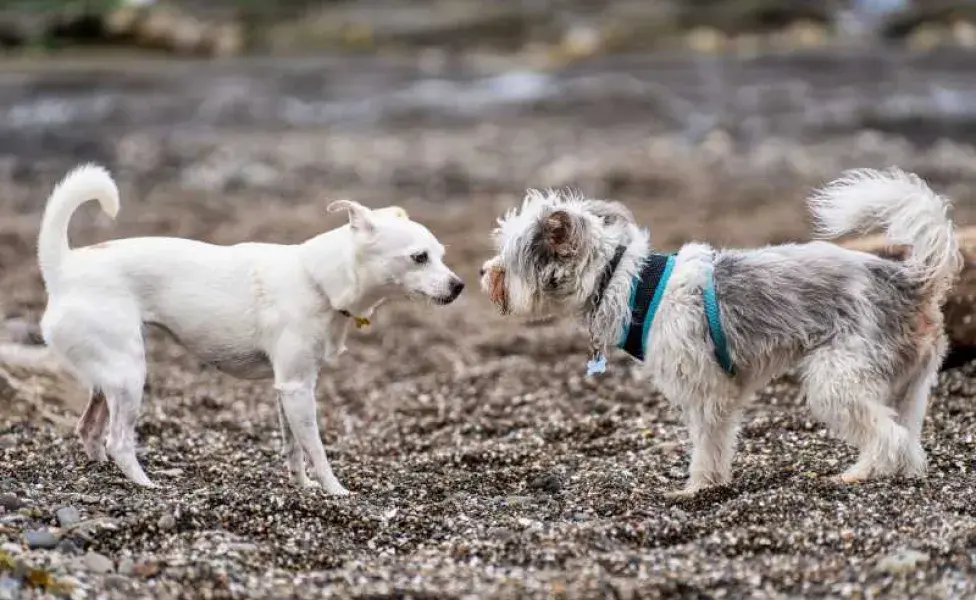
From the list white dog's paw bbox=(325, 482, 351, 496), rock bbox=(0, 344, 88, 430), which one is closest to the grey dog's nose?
white dog's paw bbox=(325, 482, 351, 496)

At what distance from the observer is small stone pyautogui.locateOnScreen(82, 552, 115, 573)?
494 cm

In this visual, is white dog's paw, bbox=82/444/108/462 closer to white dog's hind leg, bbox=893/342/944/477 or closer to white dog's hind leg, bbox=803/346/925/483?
white dog's hind leg, bbox=803/346/925/483

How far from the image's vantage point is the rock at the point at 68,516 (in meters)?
5.48

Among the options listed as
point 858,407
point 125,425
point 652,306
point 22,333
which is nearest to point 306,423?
point 125,425

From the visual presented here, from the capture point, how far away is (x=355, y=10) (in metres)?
43.2

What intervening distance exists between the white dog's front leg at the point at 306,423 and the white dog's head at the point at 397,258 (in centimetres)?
67

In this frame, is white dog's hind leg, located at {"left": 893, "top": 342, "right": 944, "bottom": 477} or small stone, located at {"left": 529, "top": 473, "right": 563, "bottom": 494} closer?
white dog's hind leg, located at {"left": 893, "top": 342, "right": 944, "bottom": 477}

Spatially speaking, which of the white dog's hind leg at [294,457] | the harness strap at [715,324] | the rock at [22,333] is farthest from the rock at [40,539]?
the rock at [22,333]

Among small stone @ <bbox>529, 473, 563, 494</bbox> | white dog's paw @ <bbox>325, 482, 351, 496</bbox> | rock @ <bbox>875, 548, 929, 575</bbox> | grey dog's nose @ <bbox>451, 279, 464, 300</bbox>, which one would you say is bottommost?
small stone @ <bbox>529, 473, 563, 494</bbox>

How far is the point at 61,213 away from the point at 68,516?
1.64 metres

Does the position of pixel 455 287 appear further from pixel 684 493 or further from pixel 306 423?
pixel 684 493

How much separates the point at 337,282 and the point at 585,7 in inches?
1493

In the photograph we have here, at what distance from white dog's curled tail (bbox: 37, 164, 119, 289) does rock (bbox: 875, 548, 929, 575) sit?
162 inches

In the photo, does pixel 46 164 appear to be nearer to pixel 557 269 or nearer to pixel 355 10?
pixel 557 269
